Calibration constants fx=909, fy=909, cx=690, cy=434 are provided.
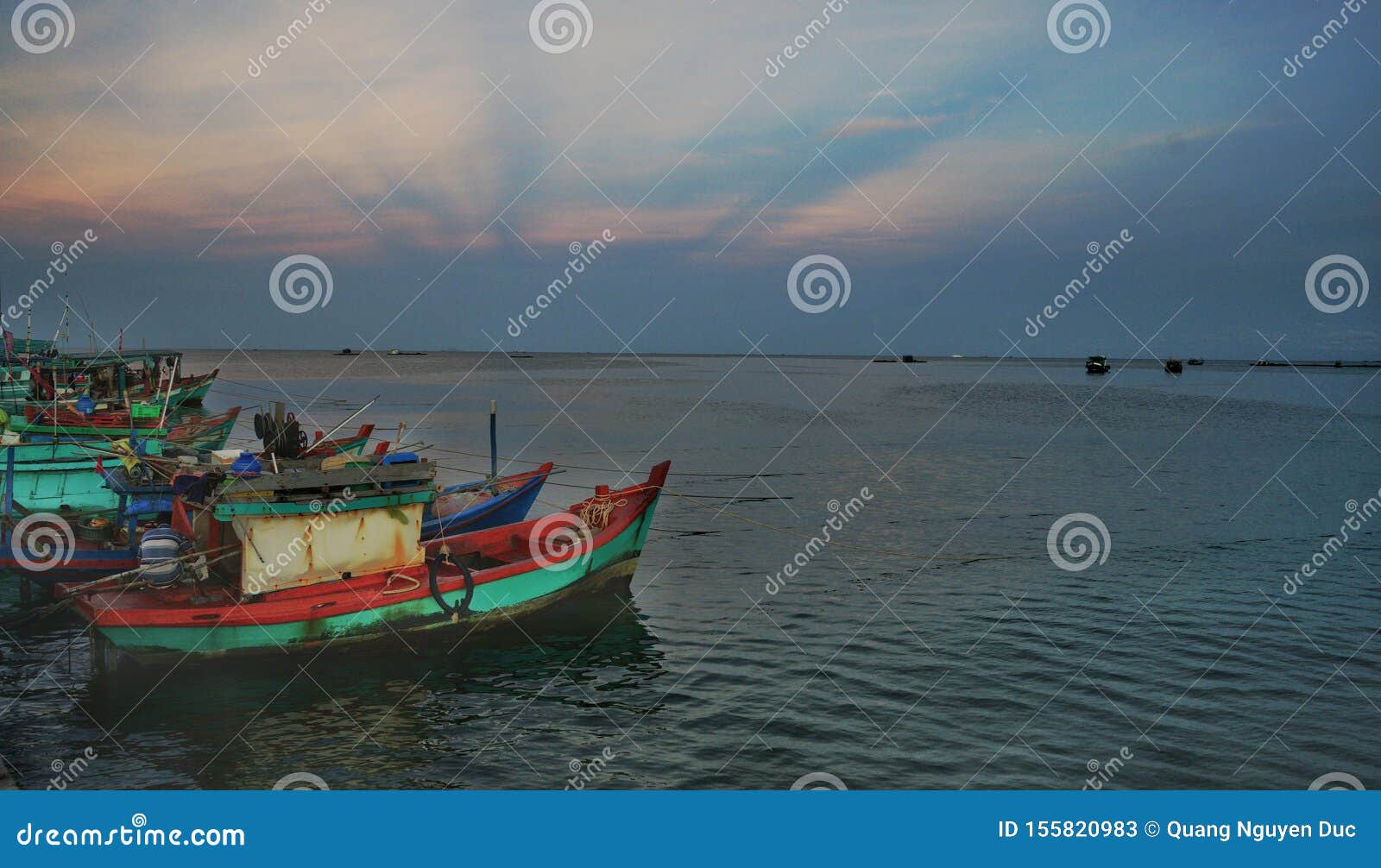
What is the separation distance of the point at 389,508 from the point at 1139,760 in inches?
513

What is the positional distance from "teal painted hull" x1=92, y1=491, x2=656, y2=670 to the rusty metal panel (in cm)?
88

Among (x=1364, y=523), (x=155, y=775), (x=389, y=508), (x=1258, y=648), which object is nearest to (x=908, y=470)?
(x=1364, y=523)

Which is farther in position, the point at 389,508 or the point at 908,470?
the point at 908,470

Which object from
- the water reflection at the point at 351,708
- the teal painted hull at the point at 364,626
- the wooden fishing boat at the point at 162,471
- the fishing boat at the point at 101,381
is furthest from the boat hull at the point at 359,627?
the fishing boat at the point at 101,381

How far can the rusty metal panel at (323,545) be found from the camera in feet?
52.4

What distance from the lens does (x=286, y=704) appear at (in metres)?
14.7

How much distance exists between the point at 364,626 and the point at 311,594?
111 cm

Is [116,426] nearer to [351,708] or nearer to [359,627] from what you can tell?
[359,627]

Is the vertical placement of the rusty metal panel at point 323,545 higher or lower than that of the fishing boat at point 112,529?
lower

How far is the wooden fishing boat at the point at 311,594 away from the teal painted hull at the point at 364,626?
0.02 m

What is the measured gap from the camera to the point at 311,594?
53.4ft

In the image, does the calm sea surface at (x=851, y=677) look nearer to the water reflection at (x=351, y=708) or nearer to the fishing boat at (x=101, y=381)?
the water reflection at (x=351, y=708)

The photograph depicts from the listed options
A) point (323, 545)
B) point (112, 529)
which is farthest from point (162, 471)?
point (323, 545)

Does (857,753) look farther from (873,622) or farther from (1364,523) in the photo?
(1364,523)
